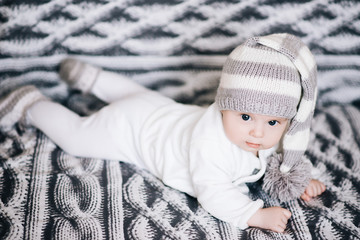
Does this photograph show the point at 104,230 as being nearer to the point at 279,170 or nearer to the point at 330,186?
the point at 279,170

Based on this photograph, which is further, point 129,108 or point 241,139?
point 129,108

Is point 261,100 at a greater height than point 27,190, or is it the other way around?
point 261,100

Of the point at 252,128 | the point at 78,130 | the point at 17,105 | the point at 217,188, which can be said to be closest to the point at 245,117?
the point at 252,128

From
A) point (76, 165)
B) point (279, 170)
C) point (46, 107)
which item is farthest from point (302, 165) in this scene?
point (46, 107)

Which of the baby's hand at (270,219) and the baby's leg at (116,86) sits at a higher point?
the baby's leg at (116,86)

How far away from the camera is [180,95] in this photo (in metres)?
1.37

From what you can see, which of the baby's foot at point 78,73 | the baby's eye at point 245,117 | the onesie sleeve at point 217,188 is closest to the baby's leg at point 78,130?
the baby's foot at point 78,73

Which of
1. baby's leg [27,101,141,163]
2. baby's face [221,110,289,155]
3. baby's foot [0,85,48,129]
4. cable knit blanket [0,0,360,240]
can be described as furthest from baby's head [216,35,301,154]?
baby's foot [0,85,48,129]

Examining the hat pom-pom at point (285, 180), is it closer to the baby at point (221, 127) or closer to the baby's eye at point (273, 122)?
the baby at point (221, 127)

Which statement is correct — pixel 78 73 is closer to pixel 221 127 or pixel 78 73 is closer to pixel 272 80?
pixel 221 127

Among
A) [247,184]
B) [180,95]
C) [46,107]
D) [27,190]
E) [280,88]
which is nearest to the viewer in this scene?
[280,88]

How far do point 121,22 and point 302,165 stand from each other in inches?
28.1

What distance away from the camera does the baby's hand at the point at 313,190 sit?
3.32 feet

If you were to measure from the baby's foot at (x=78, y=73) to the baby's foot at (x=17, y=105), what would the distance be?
0.36ft
